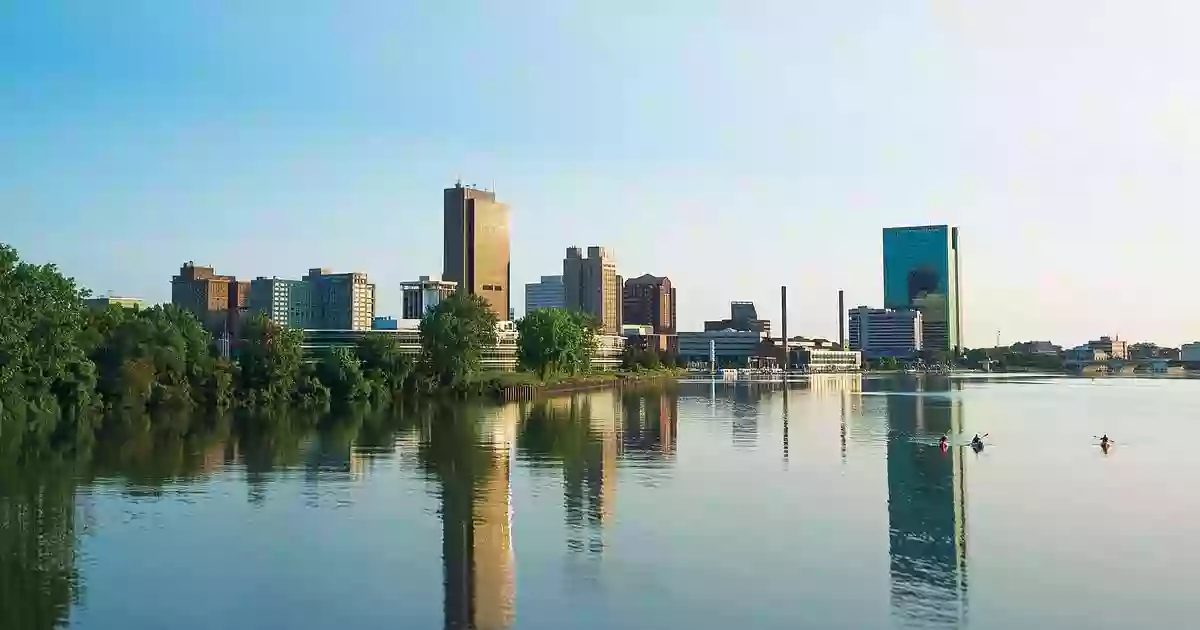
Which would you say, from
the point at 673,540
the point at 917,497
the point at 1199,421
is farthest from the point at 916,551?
the point at 1199,421

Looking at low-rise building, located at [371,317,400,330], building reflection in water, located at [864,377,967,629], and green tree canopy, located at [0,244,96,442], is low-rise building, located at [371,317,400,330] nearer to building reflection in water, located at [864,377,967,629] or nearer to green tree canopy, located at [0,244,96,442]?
green tree canopy, located at [0,244,96,442]

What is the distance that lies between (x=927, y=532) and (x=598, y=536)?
31.8ft

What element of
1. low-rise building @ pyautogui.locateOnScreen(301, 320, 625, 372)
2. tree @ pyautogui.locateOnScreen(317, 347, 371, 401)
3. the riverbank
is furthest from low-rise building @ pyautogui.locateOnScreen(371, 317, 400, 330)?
tree @ pyautogui.locateOnScreen(317, 347, 371, 401)

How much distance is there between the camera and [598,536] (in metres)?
30.0

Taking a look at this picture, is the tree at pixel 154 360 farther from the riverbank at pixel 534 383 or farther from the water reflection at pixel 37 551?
the water reflection at pixel 37 551

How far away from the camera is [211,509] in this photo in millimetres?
34594

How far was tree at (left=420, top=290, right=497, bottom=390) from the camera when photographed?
374 feet

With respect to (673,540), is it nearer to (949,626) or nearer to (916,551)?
(916,551)

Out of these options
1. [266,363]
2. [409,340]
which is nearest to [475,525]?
[266,363]

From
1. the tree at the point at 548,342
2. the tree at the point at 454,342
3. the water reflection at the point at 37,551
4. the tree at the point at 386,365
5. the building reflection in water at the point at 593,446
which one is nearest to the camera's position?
the water reflection at the point at 37,551

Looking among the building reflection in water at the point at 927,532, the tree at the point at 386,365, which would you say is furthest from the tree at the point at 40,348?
the building reflection in water at the point at 927,532

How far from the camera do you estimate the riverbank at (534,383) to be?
114 m

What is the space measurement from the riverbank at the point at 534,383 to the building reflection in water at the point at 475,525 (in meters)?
49.2

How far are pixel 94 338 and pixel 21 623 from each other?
66.2m
